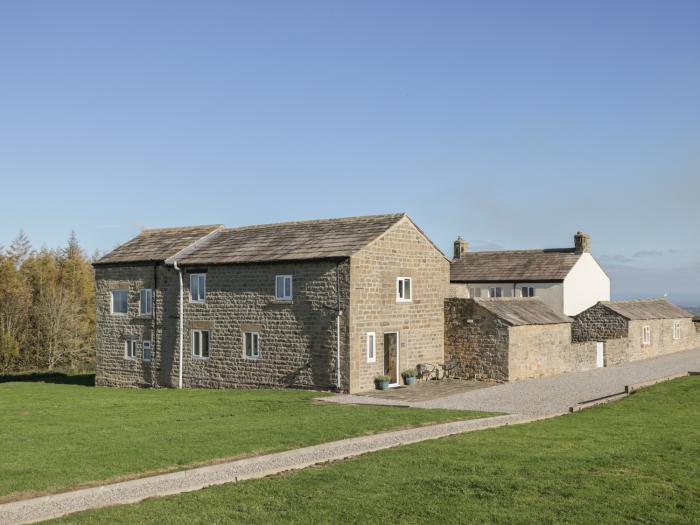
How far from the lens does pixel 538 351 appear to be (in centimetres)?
3469

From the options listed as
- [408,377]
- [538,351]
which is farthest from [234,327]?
[538,351]

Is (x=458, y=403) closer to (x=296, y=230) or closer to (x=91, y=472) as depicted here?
(x=296, y=230)

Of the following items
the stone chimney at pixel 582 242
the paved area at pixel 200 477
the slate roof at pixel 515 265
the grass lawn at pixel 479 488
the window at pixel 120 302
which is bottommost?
the paved area at pixel 200 477

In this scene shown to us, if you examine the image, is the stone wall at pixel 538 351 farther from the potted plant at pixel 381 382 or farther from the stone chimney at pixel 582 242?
the stone chimney at pixel 582 242

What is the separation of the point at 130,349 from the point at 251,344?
876 cm

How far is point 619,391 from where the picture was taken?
94.4 feet

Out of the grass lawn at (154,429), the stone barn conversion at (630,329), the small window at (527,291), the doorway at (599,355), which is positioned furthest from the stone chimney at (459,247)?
the grass lawn at (154,429)

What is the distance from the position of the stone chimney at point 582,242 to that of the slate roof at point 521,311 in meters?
18.7

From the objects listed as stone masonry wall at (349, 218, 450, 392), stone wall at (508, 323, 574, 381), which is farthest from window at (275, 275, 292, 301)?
stone wall at (508, 323, 574, 381)

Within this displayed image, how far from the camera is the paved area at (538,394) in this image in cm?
2473

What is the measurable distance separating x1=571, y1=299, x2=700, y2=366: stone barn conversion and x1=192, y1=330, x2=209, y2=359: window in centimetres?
2205

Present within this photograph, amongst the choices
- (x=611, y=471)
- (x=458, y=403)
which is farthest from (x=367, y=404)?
(x=611, y=471)

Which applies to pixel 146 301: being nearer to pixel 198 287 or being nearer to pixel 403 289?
pixel 198 287

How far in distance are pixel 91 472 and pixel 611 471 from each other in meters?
9.92
